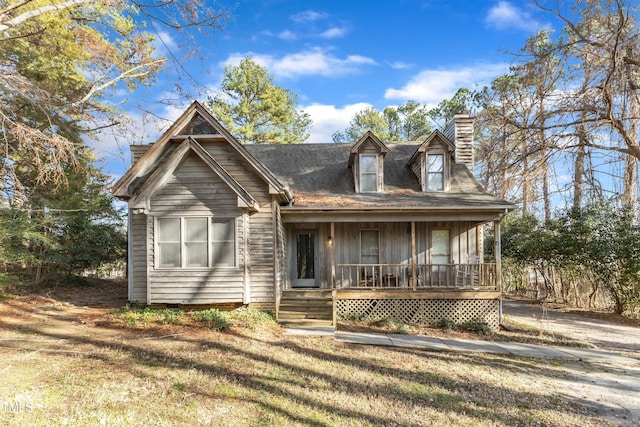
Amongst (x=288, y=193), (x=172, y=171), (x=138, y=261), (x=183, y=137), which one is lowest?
(x=138, y=261)

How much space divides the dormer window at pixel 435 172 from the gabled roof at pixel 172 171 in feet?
23.4

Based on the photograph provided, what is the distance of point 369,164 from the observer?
1302 centimetres

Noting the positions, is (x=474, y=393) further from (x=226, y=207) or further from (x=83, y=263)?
(x=83, y=263)

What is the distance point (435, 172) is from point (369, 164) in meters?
2.59

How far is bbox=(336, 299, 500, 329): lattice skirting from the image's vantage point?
420 inches

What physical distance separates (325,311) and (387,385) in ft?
15.7

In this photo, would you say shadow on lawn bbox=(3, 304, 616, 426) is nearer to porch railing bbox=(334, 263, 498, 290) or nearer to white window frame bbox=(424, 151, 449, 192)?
porch railing bbox=(334, 263, 498, 290)

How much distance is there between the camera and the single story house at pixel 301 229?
959 cm

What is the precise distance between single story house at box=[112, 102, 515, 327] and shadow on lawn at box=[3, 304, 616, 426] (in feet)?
7.33

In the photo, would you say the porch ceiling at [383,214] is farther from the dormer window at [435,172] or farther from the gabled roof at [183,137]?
the dormer window at [435,172]

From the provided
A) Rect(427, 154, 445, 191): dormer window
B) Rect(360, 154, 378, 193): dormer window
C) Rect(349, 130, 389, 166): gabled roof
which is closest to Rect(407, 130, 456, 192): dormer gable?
Rect(427, 154, 445, 191): dormer window

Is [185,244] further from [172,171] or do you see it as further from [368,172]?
[368,172]

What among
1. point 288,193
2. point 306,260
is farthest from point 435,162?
point 306,260

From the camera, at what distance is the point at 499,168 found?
1386 cm
